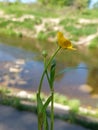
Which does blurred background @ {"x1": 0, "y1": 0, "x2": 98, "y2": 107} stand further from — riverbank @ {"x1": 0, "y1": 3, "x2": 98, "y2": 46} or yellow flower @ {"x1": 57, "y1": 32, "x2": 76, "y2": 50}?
yellow flower @ {"x1": 57, "y1": 32, "x2": 76, "y2": 50}

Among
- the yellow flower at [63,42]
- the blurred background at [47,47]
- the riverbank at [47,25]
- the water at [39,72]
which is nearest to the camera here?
the yellow flower at [63,42]

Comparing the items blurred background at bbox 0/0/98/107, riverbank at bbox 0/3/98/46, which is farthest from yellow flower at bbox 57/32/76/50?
riverbank at bbox 0/3/98/46

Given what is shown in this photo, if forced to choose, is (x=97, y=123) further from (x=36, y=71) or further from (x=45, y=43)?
(x=45, y=43)

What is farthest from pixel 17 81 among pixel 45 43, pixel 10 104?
pixel 45 43

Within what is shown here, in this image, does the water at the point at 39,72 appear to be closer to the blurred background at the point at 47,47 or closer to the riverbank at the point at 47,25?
the blurred background at the point at 47,47

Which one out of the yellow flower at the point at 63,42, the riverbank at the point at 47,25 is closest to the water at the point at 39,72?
the riverbank at the point at 47,25

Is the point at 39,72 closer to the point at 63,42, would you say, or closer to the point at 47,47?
the point at 47,47
